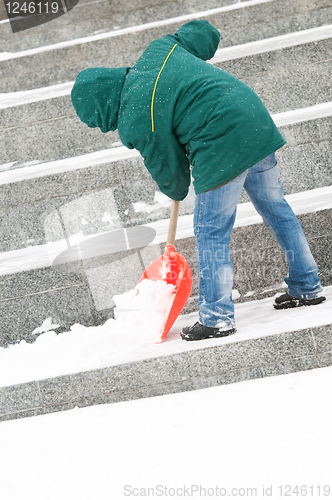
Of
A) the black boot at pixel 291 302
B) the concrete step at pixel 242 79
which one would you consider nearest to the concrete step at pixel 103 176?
the concrete step at pixel 242 79

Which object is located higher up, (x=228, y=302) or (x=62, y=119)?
(x=62, y=119)

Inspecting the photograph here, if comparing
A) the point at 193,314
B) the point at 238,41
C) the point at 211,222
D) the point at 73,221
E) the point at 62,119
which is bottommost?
the point at 193,314

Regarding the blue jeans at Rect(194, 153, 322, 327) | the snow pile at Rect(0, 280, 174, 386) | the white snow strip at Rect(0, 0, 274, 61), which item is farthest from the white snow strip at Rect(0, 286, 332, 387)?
the white snow strip at Rect(0, 0, 274, 61)

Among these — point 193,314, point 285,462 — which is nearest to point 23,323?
point 193,314

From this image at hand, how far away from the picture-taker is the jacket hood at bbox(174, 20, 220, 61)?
81.0 inches

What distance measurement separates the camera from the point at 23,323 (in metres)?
2.71

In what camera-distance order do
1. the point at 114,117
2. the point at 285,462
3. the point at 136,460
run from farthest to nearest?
the point at 114,117 → the point at 136,460 → the point at 285,462

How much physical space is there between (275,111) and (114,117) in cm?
137

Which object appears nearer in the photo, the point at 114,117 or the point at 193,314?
the point at 114,117

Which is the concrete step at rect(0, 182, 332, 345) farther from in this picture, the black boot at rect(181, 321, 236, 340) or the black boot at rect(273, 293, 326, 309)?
the black boot at rect(181, 321, 236, 340)

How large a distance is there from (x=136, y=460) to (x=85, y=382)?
55 centimetres

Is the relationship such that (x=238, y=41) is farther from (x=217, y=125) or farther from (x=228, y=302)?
(x=228, y=302)

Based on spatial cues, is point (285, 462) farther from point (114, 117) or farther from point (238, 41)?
point (238, 41)

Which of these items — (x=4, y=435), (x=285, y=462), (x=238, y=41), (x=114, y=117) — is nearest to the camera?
(x=285, y=462)
